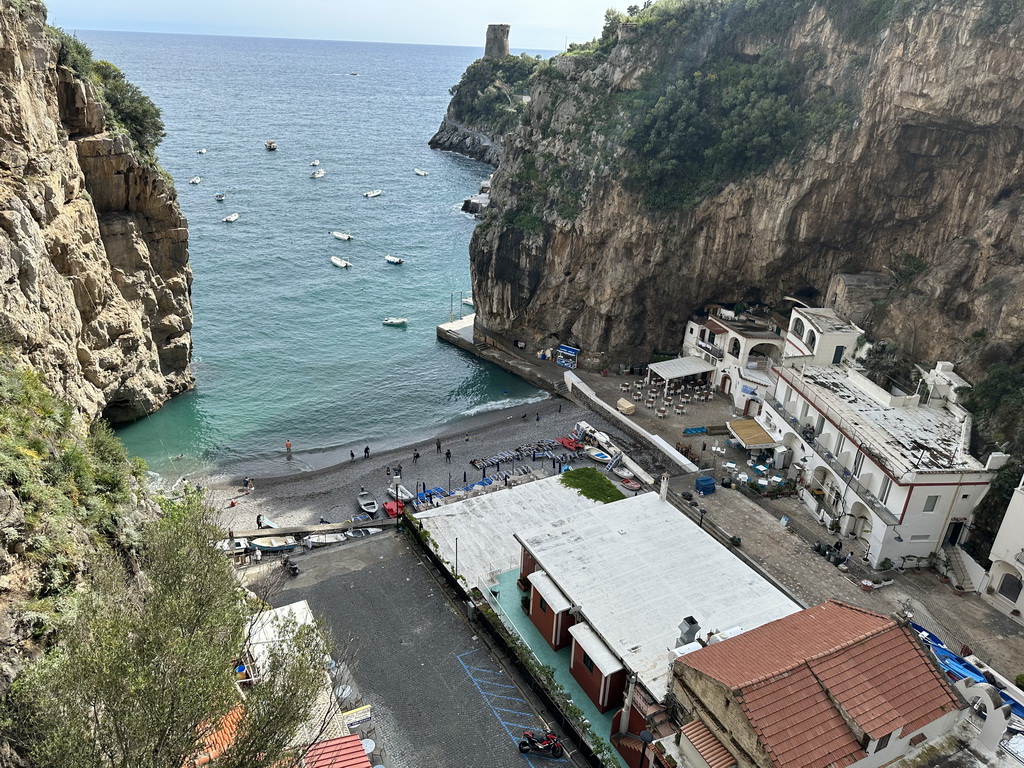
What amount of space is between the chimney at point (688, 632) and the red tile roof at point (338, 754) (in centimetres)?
963

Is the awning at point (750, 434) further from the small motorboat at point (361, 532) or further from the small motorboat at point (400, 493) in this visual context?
the small motorboat at point (361, 532)

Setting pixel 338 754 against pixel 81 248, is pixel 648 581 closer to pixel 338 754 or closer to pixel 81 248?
pixel 338 754

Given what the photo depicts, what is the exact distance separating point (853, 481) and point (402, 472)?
22333 mm

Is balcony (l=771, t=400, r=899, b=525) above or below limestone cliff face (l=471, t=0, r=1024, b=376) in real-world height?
below

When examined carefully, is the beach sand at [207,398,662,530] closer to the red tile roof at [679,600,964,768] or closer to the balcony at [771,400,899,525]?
the balcony at [771,400,899,525]

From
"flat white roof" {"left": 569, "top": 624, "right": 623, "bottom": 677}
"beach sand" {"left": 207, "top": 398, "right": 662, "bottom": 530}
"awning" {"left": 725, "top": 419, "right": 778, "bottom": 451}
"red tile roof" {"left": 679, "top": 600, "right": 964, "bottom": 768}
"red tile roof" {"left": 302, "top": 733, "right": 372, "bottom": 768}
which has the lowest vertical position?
"beach sand" {"left": 207, "top": 398, "right": 662, "bottom": 530}

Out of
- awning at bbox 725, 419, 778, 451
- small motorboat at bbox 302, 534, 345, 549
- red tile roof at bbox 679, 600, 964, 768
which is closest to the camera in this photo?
red tile roof at bbox 679, 600, 964, 768

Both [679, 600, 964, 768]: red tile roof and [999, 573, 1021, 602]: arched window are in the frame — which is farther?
[999, 573, 1021, 602]: arched window

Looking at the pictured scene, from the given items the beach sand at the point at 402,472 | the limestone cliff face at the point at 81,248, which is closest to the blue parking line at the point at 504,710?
the beach sand at the point at 402,472

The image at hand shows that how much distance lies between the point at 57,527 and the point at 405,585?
1247cm

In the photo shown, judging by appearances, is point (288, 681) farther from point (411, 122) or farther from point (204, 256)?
point (411, 122)

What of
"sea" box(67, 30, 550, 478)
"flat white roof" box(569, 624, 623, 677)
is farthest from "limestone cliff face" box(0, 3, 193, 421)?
"flat white roof" box(569, 624, 623, 677)

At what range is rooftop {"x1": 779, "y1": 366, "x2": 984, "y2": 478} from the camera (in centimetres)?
2989

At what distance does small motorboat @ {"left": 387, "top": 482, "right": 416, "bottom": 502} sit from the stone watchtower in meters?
118
